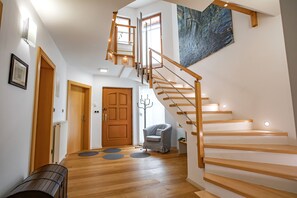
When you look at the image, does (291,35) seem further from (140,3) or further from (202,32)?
(140,3)

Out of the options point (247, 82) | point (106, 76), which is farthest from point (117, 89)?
point (247, 82)

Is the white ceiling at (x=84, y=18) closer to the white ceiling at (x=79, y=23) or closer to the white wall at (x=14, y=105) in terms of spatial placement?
the white ceiling at (x=79, y=23)

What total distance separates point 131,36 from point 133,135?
12.2ft

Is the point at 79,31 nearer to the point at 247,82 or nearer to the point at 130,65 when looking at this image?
the point at 130,65

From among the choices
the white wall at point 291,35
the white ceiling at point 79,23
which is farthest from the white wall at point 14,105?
the white wall at point 291,35

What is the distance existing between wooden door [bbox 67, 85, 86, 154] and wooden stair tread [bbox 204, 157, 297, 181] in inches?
155

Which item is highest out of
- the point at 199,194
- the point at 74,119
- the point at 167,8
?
the point at 167,8

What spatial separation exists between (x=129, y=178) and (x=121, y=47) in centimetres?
389

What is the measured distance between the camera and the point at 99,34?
2.62 m

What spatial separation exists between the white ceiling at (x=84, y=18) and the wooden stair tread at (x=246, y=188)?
2.13 m

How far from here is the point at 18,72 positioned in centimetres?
156

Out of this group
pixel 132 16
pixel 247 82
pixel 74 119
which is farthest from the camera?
pixel 132 16

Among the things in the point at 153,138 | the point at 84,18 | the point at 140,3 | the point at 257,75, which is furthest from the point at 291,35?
the point at 140,3

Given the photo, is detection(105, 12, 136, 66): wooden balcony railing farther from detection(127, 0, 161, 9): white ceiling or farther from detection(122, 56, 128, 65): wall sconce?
detection(127, 0, 161, 9): white ceiling
